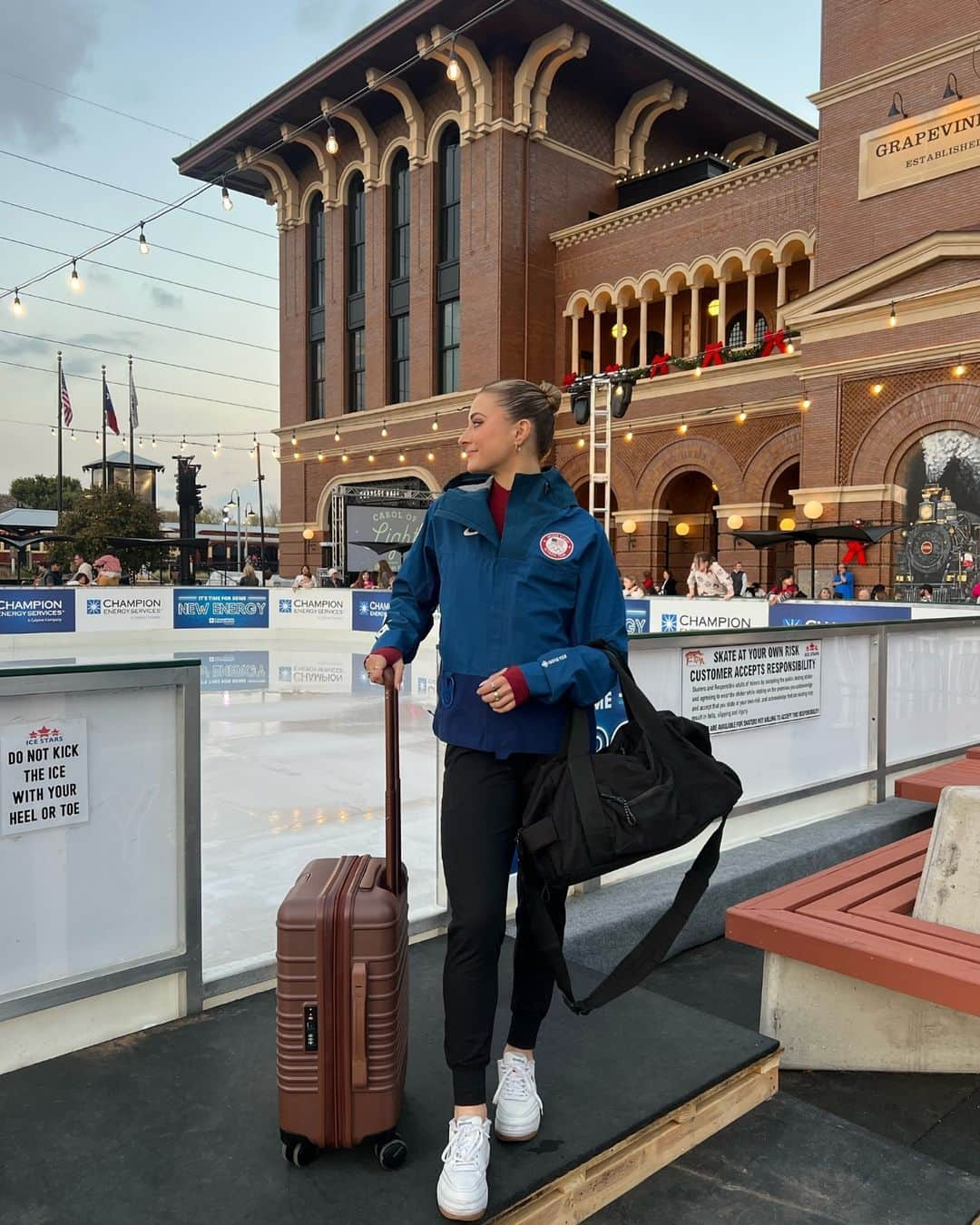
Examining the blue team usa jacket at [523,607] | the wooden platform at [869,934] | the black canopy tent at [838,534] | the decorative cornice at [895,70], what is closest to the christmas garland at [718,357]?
the decorative cornice at [895,70]

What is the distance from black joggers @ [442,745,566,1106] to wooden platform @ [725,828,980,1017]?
1.28 meters

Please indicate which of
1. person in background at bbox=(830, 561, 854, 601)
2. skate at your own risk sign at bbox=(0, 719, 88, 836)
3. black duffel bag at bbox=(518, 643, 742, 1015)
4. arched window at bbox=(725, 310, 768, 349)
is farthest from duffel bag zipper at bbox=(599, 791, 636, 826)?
arched window at bbox=(725, 310, 768, 349)

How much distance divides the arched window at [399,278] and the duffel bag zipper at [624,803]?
3354 centimetres

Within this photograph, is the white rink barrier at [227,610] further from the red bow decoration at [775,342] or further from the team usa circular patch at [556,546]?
the team usa circular patch at [556,546]

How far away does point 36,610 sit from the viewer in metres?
19.2

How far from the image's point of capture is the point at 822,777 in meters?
5.20

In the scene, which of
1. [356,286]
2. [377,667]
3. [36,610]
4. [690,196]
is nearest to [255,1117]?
[377,667]

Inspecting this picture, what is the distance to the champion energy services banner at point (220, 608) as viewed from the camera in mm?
21625

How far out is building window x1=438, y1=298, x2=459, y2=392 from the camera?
32156mm

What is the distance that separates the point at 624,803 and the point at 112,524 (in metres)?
42.9

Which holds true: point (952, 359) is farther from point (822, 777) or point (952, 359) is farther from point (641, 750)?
point (641, 750)

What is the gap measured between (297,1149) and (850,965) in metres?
1.70

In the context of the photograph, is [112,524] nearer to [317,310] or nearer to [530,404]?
[317,310]

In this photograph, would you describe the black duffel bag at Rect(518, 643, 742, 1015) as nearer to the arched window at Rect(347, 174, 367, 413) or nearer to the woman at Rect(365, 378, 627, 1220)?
the woman at Rect(365, 378, 627, 1220)
